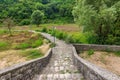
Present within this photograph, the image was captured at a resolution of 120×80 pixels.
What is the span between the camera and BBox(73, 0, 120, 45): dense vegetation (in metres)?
17.3

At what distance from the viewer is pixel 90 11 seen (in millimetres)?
17766

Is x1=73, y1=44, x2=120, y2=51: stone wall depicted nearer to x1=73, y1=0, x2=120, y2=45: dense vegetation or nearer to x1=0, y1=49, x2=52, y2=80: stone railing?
x1=73, y1=0, x2=120, y2=45: dense vegetation

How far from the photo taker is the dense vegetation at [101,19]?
56.9 feet

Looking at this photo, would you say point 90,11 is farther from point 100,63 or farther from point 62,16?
point 62,16

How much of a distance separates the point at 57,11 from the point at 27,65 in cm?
7161

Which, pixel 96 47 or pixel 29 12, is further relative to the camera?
pixel 29 12

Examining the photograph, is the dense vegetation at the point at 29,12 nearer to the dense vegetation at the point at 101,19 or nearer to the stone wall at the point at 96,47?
the dense vegetation at the point at 101,19

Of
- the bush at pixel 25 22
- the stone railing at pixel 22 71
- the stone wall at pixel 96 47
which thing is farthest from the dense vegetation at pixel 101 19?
the bush at pixel 25 22

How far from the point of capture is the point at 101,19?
17.4 metres

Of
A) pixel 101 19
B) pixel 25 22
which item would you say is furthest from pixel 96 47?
pixel 25 22

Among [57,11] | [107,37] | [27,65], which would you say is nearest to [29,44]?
[107,37]

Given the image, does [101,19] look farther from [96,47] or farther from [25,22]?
[25,22]

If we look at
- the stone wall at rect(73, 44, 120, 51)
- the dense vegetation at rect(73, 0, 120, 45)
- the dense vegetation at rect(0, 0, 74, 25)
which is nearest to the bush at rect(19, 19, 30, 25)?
the dense vegetation at rect(0, 0, 74, 25)

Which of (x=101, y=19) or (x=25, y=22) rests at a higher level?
(x=101, y=19)
